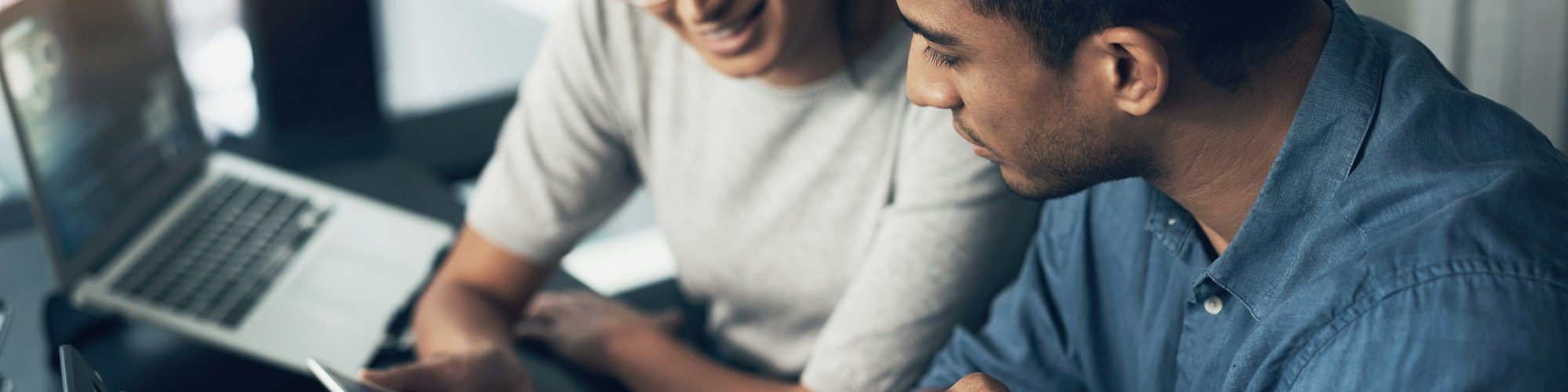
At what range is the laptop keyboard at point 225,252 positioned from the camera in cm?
121

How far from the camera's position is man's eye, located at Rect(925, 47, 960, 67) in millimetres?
825

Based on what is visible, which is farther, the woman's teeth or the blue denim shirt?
the woman's teeth

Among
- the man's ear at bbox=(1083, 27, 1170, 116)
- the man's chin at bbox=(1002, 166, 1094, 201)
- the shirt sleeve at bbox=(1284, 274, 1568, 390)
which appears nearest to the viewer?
the shirt sleeve at bbox=(1284, 274, 1568, 390)

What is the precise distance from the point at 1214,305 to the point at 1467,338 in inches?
8.5

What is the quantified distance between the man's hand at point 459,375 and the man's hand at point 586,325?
10 centimetres

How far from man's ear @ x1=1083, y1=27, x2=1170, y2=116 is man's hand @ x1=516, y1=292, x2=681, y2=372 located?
0.59 meters

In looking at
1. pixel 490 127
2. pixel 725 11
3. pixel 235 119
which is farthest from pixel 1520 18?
pixel 235 119

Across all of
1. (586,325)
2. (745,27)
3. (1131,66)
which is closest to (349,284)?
(586,325)

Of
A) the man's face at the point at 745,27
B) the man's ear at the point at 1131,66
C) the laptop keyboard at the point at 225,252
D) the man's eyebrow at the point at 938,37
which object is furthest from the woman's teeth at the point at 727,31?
the laptop keyboard at the point at 225,252

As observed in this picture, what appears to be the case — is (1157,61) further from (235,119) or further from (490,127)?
(235,119)

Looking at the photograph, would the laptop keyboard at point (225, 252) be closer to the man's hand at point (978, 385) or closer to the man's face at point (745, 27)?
the man's face at point (745, 27)

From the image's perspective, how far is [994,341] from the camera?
107 centimetres

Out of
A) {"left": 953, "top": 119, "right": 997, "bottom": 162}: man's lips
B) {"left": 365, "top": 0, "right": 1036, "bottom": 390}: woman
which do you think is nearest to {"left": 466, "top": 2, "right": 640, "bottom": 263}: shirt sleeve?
{"left": 365, "top": 0, "right": 1036, "bottom": 390}: woman

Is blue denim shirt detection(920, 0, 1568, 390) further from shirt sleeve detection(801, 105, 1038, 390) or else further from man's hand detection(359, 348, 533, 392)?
man's hand detection(359, 348, 533, 392)
